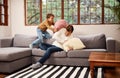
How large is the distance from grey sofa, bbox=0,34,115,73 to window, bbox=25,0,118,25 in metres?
0.83

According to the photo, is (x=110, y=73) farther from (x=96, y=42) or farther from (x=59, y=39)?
(x=59, y=39)

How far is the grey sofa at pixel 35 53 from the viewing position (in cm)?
398

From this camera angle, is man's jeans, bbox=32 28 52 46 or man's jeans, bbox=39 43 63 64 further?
man's jeans, bbox=32 28 52 46

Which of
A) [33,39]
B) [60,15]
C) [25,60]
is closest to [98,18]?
[60,15]

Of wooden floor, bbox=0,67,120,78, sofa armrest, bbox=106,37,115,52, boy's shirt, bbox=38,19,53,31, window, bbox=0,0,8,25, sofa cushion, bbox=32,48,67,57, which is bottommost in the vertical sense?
wooden floor, bbox=0,67,120,78

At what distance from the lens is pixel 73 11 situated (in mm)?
5973

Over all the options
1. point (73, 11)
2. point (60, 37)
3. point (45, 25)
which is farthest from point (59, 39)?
point (73, 11)

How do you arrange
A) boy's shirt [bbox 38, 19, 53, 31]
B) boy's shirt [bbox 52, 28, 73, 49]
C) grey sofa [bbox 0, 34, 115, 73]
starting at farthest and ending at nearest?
boy's shirt [bbox 38, 19, 53, 31] < boy's shirt [bbox 52, 28, 73, 49] < grey sofa [bbox 0, 34, 115, 73]

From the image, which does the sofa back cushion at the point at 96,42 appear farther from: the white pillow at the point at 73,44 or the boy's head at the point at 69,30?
the boy's head at the point at 69,30

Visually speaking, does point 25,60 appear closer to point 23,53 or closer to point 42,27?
point 23,53

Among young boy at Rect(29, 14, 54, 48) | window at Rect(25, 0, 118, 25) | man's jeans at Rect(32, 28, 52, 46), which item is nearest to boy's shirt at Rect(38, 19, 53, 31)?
young boy at Rect(29, 14, 54, 48)

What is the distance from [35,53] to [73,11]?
72.0 inches

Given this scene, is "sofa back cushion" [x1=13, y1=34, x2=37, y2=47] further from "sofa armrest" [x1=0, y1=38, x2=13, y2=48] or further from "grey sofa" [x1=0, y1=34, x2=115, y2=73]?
"sofa armrest" [x1=0, y1=38, x2=13, y2=48]

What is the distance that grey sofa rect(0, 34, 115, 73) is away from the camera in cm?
398
